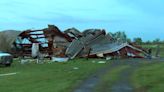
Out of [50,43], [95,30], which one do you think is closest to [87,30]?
[95,30]

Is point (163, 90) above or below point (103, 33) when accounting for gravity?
below

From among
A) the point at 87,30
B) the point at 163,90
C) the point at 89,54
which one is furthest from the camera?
the point at 87,30

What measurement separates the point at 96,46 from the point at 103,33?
7.51 feet

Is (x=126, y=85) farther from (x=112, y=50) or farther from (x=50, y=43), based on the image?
(x=50, y=43)

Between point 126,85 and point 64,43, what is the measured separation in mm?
→ 34866

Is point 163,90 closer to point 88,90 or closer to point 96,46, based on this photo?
point 88,90

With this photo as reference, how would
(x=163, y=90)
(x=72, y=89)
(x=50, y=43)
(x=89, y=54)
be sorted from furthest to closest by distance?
(x=50, y=43), (x=89, y=54), (x=72, y=89), (x=163, y=90)

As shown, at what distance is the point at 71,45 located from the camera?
49.5m

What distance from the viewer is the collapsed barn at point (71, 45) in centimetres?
4841

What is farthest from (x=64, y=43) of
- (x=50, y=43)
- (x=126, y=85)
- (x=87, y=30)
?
(x=126, y=85)

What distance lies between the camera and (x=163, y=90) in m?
15.7

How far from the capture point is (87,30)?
56.8 m

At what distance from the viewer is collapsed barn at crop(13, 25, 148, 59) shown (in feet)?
159

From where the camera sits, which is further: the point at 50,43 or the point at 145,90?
the point at 50,43
